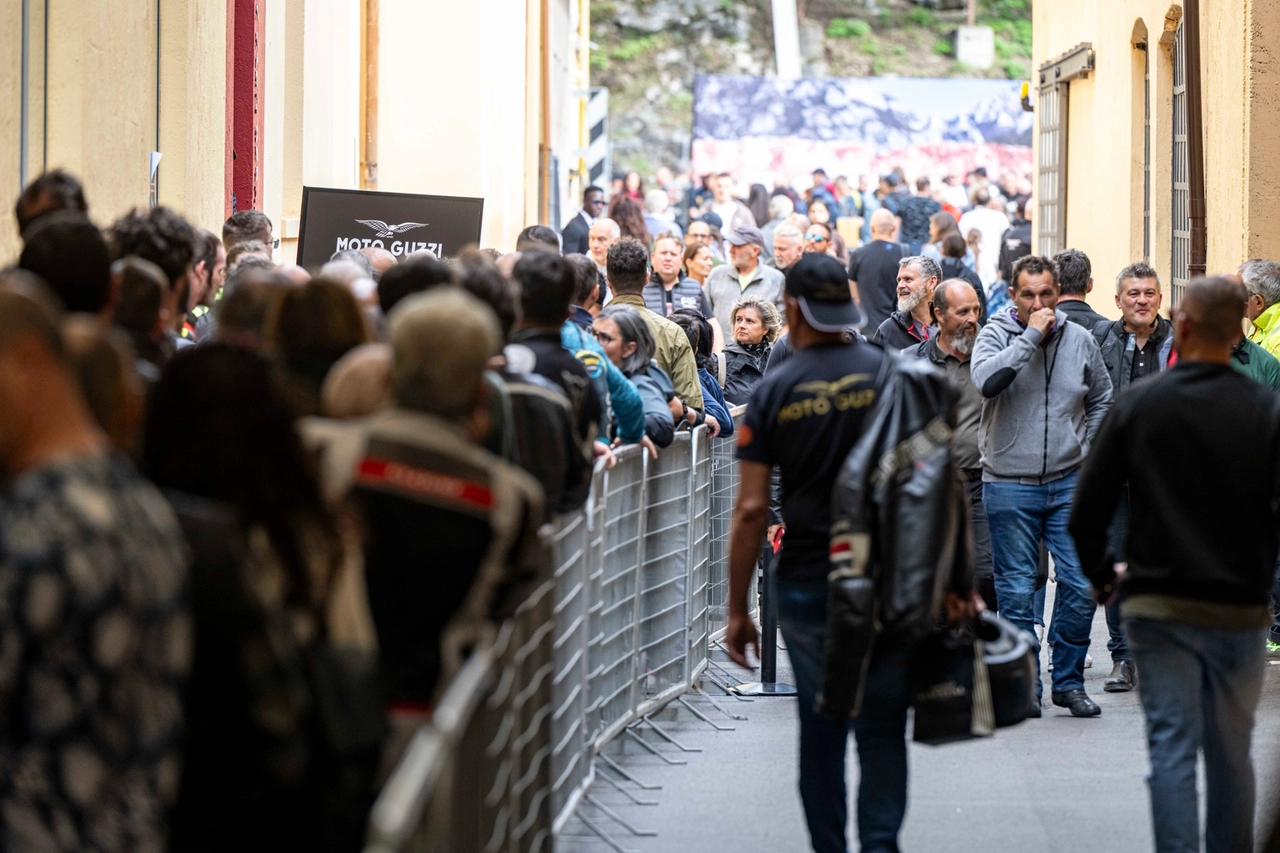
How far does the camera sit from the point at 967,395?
9.37 m

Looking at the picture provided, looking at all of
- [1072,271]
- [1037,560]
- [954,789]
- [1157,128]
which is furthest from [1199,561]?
A: [1157,128]

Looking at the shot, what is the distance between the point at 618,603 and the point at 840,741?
222 centimetres

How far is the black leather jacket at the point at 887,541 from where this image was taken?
557 centimetres

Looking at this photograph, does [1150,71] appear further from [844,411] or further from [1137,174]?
[844,411]

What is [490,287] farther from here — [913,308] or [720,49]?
[720,49]

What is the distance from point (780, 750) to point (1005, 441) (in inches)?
74.8

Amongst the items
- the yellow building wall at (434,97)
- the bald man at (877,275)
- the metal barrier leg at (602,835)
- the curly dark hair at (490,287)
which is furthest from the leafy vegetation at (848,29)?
the curly dark hair at (490,287)

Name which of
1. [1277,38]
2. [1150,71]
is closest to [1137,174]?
[1150,71]


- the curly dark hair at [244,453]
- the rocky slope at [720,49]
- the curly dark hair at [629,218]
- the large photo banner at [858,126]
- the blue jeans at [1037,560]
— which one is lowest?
the blue jeans at [1037,560]

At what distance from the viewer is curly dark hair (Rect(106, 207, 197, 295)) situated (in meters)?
6.05

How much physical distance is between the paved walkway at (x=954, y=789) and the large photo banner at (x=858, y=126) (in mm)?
31887

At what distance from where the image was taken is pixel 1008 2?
54.1m

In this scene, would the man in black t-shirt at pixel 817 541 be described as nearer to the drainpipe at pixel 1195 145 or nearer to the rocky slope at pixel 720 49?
the drainpipe at pixel 1195 145

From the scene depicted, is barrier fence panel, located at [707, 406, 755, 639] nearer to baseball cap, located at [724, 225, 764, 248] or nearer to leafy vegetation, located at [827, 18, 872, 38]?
baseball cap, located at [724, 225, 764, 248]
